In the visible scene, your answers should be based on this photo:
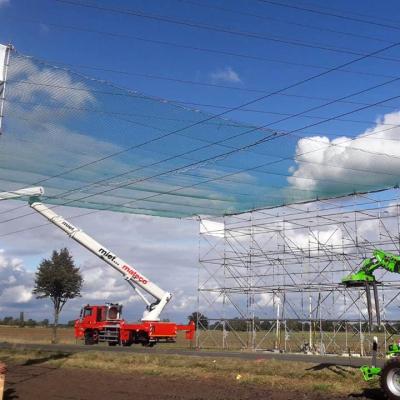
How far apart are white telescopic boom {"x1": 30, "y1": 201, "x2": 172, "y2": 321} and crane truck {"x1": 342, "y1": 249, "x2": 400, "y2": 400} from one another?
1700cm

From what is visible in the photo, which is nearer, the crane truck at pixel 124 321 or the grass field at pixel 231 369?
the grass field at pixel 231 369

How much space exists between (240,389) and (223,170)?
7593mm

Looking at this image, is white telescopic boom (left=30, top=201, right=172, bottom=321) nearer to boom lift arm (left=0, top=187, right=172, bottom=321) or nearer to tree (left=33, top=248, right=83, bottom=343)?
boom lift arm (left=0, top=187, right=172, bottom=321)

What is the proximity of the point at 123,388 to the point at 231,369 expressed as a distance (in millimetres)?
3604

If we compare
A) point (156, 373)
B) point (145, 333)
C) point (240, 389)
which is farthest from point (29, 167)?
point (145, 333)

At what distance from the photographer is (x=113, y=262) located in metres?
28.8

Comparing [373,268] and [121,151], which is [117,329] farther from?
[373,268]

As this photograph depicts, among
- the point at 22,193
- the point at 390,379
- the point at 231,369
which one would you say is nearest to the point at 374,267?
the point at 390,379

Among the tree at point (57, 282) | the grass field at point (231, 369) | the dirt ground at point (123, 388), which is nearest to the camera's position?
the dirt ground at point (123, 388)

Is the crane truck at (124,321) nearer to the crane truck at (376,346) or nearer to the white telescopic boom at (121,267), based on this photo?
the white telescopic boom at (121,267)

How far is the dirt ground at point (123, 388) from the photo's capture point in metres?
11.9

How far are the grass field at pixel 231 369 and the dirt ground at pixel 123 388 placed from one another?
0.47 meters

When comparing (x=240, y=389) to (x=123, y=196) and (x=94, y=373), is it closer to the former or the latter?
(x=94, y=373)

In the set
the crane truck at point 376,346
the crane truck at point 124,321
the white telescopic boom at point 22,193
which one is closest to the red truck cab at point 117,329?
the crane truck at point 124,321
